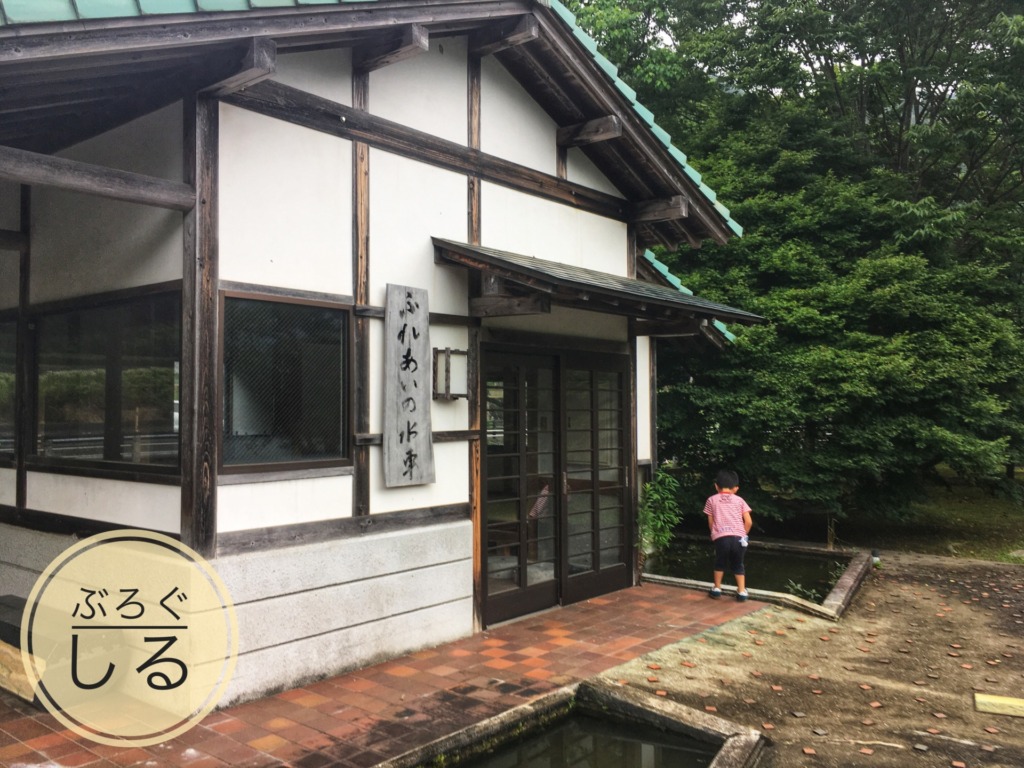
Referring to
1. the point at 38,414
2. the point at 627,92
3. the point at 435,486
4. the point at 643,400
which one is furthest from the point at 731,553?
the point at 38,414

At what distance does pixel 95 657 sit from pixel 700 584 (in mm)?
6377

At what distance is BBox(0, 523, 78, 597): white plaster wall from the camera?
20.5 feet

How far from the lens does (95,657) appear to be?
5398mm

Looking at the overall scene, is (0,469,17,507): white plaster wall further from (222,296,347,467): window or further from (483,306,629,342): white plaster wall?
(483,306,629,342): white plaster wall

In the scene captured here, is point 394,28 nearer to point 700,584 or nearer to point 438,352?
point 438,352

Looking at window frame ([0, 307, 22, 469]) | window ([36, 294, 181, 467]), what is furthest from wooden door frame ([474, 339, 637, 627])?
window frame ([0, 307, 22, 469])

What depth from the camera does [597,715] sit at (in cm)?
568

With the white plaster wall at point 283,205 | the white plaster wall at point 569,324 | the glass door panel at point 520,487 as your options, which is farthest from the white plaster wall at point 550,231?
the white plaster wall at point 283,205

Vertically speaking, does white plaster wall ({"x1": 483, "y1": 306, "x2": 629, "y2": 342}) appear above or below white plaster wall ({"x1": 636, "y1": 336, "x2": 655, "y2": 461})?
above

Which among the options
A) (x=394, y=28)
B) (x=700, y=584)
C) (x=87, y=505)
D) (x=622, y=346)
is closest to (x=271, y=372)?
(x=87, y=505)

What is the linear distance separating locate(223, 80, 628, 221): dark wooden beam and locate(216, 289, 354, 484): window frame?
132 cm

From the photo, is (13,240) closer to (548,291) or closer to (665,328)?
(548,291)

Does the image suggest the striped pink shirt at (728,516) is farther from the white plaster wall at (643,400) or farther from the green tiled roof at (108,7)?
the green tiled roof at (108,7)

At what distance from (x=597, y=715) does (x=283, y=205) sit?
14.1 ft
